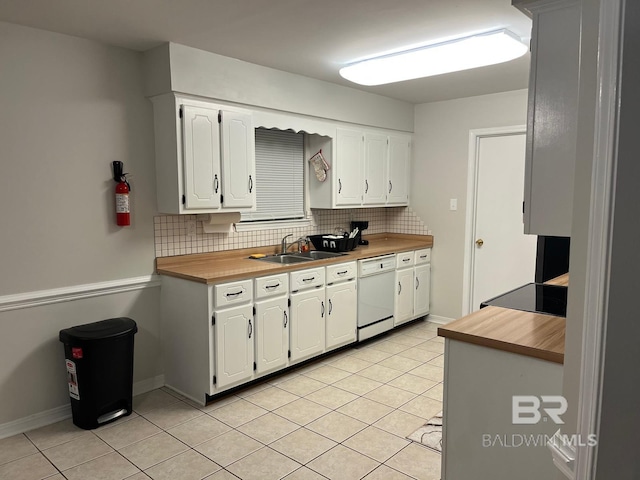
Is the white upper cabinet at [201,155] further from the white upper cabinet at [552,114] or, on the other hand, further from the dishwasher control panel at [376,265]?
the white upper cabinet at [552,114]

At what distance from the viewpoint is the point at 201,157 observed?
330 centimetres

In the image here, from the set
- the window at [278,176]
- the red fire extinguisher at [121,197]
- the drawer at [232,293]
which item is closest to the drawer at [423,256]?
the window at [278,176]

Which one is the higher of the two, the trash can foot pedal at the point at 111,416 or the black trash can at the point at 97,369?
the black trash can at the point at 97,369

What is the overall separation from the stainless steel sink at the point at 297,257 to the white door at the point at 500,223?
5.30 ft

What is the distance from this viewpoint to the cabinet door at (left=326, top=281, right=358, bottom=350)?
3.98 metres

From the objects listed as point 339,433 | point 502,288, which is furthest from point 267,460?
point 502,288

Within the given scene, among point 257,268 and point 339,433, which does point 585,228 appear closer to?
point 339,433

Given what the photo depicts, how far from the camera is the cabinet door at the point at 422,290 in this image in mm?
5012

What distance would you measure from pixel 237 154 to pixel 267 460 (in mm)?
2105

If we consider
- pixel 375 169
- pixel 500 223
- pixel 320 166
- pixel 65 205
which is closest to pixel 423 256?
pixel 500 223

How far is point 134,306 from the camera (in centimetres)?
337

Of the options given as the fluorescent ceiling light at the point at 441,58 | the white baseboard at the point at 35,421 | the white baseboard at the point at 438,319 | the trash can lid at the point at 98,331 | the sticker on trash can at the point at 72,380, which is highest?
the fluorescent ceiling light at the point at 441,58

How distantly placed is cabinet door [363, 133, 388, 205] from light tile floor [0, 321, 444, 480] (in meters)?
1.88

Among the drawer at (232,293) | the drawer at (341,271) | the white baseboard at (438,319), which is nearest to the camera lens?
the drawer at (232,293)
